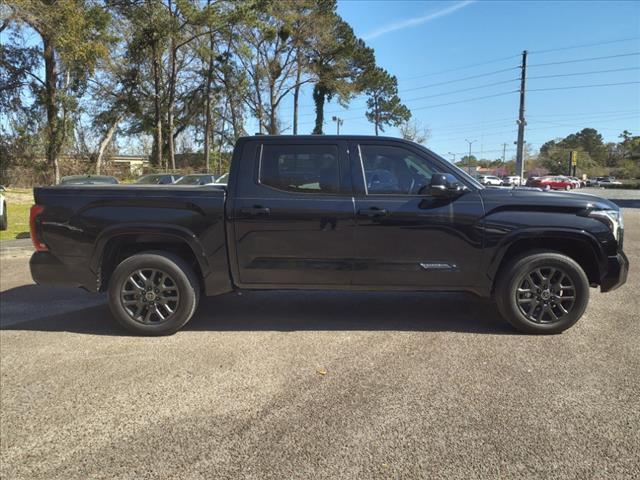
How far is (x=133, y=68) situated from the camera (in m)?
36.3

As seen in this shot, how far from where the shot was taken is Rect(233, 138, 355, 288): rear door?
4.72 meters

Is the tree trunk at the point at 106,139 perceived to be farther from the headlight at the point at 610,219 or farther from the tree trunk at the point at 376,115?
the headlight at the point at 610,219

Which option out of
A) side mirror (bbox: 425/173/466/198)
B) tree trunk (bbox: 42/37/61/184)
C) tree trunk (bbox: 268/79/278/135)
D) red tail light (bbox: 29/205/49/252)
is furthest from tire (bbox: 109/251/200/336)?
tree trunk (bbox: 268/79/278/135)

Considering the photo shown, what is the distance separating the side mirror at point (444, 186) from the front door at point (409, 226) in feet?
0.23

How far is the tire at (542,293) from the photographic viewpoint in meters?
4.67

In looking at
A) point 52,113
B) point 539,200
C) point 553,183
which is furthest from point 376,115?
point 539,200

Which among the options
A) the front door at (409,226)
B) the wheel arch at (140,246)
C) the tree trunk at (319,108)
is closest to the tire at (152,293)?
the wheel arch at (140,246)

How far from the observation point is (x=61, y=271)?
16.2 feet

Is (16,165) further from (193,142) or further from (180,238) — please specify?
(180,238)

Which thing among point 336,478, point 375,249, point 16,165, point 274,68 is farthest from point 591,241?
point 274,68

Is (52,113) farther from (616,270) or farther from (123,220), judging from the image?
(616,270)

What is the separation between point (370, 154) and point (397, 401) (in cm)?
241

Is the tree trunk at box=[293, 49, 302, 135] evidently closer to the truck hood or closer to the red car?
the red car

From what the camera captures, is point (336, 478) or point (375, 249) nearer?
point (336, 478)
